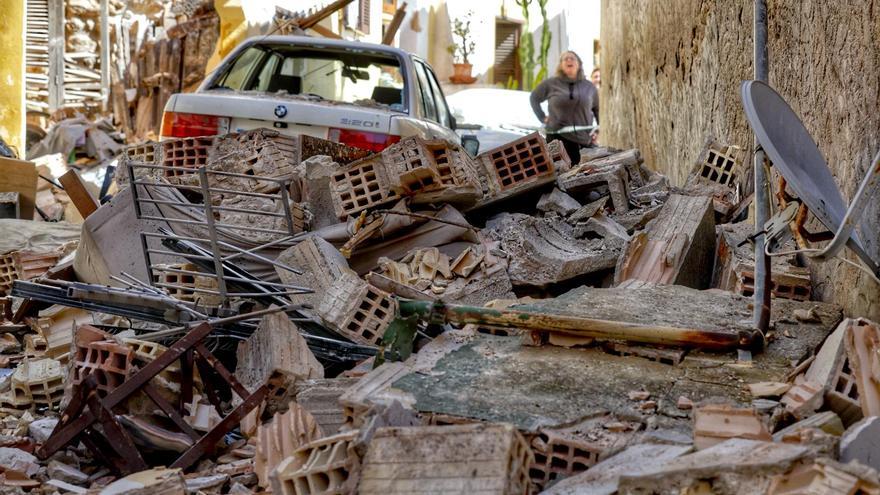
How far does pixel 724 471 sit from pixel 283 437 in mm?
1631

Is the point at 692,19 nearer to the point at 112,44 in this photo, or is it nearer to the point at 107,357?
the point at 107,357

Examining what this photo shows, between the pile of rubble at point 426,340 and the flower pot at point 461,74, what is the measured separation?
70.2 ft

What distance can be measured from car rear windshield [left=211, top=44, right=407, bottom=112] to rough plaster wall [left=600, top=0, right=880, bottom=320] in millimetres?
2470

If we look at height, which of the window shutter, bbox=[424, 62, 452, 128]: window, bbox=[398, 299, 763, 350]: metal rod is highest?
the window shutter

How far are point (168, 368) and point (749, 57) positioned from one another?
4.50 metres

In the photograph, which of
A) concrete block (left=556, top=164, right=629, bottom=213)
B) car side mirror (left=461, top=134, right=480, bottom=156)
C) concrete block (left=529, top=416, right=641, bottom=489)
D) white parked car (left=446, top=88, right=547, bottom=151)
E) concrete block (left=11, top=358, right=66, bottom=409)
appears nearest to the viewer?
concrete block (left=529, top=416, right=641, bottom=489)

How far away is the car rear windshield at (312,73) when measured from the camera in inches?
328

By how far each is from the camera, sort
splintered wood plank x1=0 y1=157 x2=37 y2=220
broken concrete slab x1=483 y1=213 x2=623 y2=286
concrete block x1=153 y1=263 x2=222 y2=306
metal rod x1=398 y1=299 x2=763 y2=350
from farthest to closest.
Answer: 1. splintered wood plank x1=0 y1=157 x2=37 y2=220
2. broken concrete slab x1=483 y1=213 x2=623 y2=286
3. concrete block x1=153 y1=263 x2=222 y2=306
4. metal rod x1=398 y1=299 x2=763 y2=350

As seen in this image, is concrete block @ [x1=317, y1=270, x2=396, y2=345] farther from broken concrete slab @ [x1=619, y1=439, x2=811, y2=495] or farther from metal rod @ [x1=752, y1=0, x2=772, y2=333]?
broken concrete slab @ [x1=619, y1=439, x2=811, y2=495]

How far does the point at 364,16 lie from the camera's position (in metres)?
25.0

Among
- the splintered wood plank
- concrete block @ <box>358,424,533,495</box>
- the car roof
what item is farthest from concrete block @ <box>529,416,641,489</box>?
the splintered wood plank

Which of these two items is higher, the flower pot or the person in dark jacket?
the flower pot

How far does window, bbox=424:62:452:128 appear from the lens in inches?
347

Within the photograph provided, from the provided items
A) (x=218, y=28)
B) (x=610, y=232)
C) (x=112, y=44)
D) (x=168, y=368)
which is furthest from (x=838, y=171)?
(x=112, y=44)
